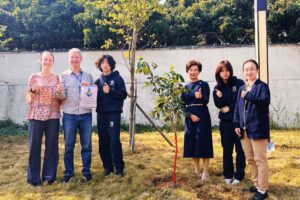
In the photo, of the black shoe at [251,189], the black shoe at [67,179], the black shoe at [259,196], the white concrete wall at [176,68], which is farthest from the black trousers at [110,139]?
the white concrete wall at [176,68]

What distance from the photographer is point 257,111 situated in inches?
140

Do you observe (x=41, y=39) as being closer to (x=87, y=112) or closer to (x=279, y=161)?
(x=87, y=112)

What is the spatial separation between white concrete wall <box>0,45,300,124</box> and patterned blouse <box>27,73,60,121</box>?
5229 millimetres

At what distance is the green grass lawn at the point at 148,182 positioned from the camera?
394 cm

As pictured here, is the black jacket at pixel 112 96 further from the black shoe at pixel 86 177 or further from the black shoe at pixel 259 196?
the black shoe at pixel 259 196

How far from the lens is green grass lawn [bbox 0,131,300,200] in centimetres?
394

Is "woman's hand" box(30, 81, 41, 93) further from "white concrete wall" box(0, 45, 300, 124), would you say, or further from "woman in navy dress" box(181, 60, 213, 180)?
"white concrete wall" box(0, 45, 300, 124)

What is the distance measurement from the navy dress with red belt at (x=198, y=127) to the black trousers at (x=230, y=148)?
0.58 ft

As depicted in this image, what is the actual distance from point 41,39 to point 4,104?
222 centimetres

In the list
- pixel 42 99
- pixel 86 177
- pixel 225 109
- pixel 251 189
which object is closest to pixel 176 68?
pixel 225 109

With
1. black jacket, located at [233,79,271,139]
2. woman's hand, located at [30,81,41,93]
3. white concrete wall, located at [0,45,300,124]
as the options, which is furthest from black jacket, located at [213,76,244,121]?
white concrete wall, located at [0,45,300,124]

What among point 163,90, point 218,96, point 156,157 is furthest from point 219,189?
point 156,157

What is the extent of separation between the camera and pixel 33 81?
4211 millimetres

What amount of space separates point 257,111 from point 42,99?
101 inches
